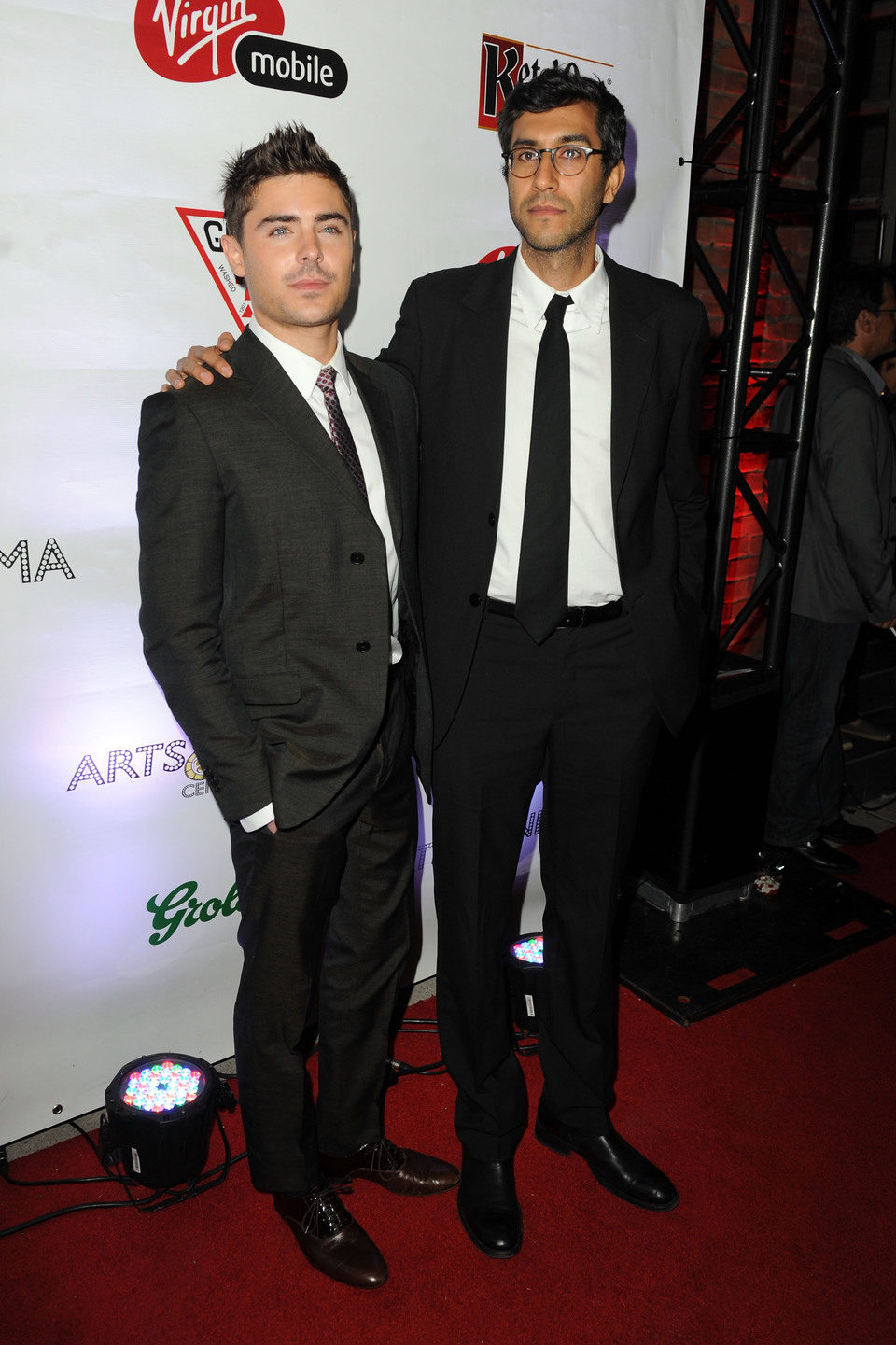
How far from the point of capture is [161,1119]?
2.25m

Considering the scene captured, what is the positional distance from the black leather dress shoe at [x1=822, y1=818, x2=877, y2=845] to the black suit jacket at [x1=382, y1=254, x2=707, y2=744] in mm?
2260

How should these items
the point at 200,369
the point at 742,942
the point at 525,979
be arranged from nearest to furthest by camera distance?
the point at 200,369 < the point at 525,979 < the point at 742,942

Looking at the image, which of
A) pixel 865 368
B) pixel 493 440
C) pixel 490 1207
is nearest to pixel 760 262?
pixel 865 368

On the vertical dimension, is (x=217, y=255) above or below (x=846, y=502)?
above

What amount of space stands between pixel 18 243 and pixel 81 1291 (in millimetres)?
2131

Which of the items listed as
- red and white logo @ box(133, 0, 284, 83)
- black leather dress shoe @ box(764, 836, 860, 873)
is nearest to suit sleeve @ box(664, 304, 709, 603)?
red and white logo @ box(133, 0, 284, 83)

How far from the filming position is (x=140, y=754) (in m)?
Answer: 2.41

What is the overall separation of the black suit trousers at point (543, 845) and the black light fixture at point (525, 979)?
0.41m

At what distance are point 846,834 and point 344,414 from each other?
122 inches

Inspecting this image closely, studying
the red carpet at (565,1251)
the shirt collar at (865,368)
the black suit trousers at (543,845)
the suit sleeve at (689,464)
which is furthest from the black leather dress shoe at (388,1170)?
the shirt collar at (865,368)

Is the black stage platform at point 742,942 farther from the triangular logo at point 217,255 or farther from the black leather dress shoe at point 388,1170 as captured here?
the triangular logo at point 217,255

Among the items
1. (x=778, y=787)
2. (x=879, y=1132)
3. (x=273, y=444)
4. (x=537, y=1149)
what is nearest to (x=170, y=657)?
(x=273, y=444)

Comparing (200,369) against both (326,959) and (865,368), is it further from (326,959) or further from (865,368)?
(865,368)

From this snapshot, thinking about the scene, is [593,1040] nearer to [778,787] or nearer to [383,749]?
[383,749]
